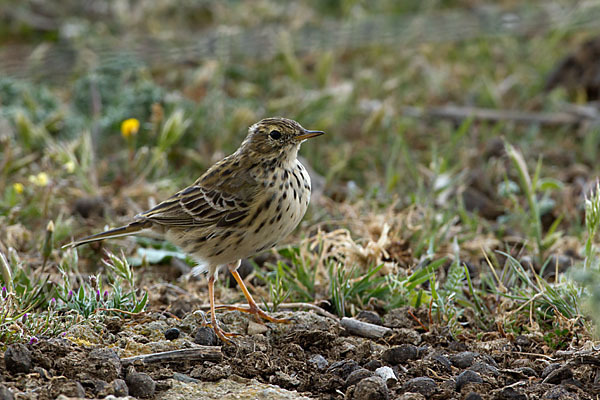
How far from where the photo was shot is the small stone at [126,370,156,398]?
134 inches

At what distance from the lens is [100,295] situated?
4.17 meters

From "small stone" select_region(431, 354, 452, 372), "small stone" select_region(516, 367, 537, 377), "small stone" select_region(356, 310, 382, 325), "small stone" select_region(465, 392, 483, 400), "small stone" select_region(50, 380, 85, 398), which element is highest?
"small stone" select_region(50, 380, 85, 398)

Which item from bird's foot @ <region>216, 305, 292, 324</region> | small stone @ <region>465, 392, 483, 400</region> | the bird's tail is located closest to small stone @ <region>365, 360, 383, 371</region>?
small stone @ <region>465, 392, 483, 400</region>

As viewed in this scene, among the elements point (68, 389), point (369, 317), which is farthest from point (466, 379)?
point (68, 389)

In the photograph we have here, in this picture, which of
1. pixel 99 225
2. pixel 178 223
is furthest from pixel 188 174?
pixel 178 223

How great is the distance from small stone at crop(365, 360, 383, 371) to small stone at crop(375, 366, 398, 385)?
6cm

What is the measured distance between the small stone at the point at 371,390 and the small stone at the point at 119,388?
99cm

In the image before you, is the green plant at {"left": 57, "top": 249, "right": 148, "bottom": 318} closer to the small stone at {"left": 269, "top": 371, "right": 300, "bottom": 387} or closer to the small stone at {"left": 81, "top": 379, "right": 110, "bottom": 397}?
the small stone at {"left": 81, "top": 379, "right": 110, "bottom": 397}

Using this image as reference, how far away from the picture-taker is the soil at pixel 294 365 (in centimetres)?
343

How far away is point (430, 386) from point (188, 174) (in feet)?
12.0

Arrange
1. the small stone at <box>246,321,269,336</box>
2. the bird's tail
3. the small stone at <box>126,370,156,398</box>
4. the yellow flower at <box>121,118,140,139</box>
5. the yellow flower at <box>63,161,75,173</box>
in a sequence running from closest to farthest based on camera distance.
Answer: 1. the small stone at <box>126,370,156,398</box>
2. the small stone at <box>246,321,269,336</box>
3. the bird's tail
4. the yellow flower at <box>63,161,75,173</box>
5. the yellow flower at <box>121,118,140,139</box>

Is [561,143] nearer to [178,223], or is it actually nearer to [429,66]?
[429,66]

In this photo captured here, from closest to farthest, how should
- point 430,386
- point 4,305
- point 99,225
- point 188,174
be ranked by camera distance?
point 430,386 < point 4,305 < point 99,225 < point 188,174

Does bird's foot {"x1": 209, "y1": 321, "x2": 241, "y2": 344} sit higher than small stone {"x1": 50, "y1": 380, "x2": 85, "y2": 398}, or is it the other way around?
small stone {"x1": 50, "y1": 380, "x2": 85, "y2": 398}
